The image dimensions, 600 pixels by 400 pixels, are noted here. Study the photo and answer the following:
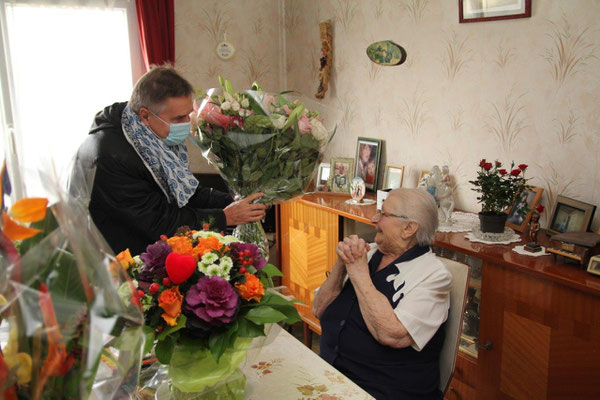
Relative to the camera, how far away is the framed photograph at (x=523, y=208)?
2.38 metres

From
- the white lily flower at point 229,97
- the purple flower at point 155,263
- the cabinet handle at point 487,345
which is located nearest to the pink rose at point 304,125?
the white lily flower at point 229,97

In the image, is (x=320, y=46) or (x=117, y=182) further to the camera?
(x=320, y=46)

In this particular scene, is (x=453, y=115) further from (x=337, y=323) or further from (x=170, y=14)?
(x=170, y=14)

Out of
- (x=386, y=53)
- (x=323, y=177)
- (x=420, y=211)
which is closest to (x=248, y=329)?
(x=420, y=211)

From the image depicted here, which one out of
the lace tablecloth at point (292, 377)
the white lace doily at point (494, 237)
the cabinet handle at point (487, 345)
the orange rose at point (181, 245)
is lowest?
the cabinet handle at point (487, 345)

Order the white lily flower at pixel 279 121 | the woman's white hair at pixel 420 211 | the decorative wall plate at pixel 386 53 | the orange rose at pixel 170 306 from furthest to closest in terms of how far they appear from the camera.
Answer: the decorative wall plate at pixel 386 53
the woman's white hair at pixel 420 211
the white lily flower at pixel 279 121
the orange rose at pixel 170 306

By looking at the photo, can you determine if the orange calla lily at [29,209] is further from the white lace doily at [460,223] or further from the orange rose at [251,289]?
the white lace doily at [460,223]

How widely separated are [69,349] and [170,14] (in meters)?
3.34

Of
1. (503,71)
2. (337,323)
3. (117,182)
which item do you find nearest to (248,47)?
(503,71)

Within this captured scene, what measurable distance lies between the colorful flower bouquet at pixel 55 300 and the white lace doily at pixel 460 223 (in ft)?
6.29

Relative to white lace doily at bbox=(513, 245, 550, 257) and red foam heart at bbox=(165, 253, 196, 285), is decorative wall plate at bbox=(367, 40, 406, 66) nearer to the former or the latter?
white lace doily at bbox=(513, 245, 550, 257)

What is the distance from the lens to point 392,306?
172 centimetres

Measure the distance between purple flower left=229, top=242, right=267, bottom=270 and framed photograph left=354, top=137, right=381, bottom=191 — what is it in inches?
86.3

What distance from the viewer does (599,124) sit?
2.17 meters
